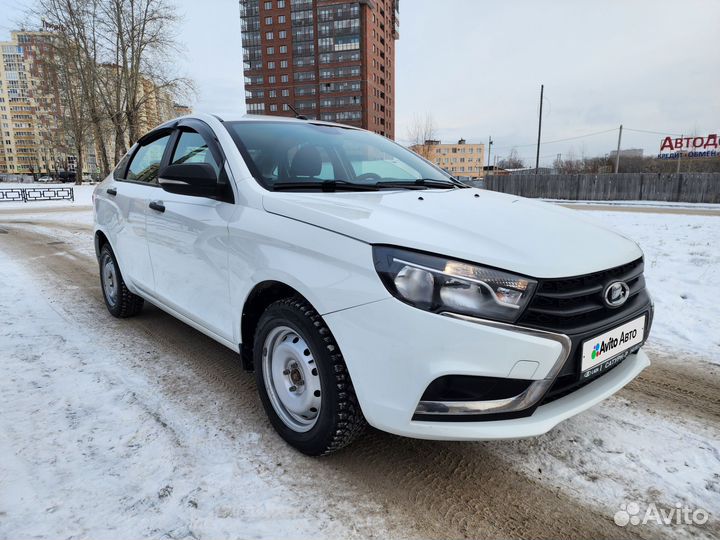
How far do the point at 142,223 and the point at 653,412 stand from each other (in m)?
3.69

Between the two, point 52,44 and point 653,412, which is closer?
point 653,412

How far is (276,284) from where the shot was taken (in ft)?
7.22

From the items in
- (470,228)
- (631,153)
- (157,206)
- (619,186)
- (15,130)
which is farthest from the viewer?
(15,130)

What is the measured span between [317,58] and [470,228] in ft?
294

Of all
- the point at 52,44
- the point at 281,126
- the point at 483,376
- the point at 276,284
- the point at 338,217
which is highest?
the point at 52,44

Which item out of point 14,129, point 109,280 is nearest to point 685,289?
point 109,280

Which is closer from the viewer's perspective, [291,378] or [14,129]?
[291,378]

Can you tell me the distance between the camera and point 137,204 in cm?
359

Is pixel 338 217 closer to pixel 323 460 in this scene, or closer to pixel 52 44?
pixel 323 460

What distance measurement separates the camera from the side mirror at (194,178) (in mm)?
2461

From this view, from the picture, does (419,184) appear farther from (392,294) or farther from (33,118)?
(33,118)

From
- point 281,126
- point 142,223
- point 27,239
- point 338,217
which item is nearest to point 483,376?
point 338,217

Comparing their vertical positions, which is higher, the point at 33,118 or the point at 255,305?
the point at 33,118

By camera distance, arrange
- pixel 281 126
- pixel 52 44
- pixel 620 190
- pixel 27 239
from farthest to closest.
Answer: pixel 52 44 → pixel 620 190 → pixel 27 239 → pixel 281 126
